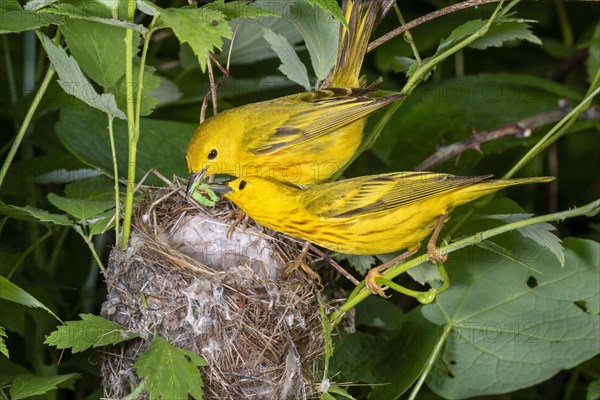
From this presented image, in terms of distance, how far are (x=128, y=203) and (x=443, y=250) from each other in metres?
0.74

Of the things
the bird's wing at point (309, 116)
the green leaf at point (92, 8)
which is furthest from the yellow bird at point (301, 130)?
the green leaf at point (92, 8)

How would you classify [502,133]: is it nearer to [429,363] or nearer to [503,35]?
[503,35]

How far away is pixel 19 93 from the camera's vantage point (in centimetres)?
311

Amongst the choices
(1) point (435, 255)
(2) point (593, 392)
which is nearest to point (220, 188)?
(1) point (435, 255)

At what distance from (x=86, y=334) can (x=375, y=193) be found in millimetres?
810

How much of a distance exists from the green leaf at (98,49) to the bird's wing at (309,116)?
0.57 meters

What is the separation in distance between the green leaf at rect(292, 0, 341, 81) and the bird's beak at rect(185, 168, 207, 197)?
43cm

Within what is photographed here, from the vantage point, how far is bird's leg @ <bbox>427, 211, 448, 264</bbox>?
212 centimetres

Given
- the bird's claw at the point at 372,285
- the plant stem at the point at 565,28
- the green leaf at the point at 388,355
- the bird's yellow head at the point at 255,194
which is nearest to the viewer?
the bird's claw at the point at 372,285

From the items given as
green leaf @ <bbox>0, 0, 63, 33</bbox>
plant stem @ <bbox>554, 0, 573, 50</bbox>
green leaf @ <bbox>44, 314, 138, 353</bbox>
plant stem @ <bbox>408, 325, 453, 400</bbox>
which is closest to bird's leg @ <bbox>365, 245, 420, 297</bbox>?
plant stem @ <bbox>408, 325, 453, 400</bbox>

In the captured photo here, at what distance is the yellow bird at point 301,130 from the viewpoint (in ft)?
8.00

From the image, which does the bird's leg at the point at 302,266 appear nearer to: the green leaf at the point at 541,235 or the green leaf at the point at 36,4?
the green leaf at the point at 541,235

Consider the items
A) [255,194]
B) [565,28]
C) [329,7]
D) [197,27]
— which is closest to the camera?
[197,27]

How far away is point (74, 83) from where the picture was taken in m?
1.95
